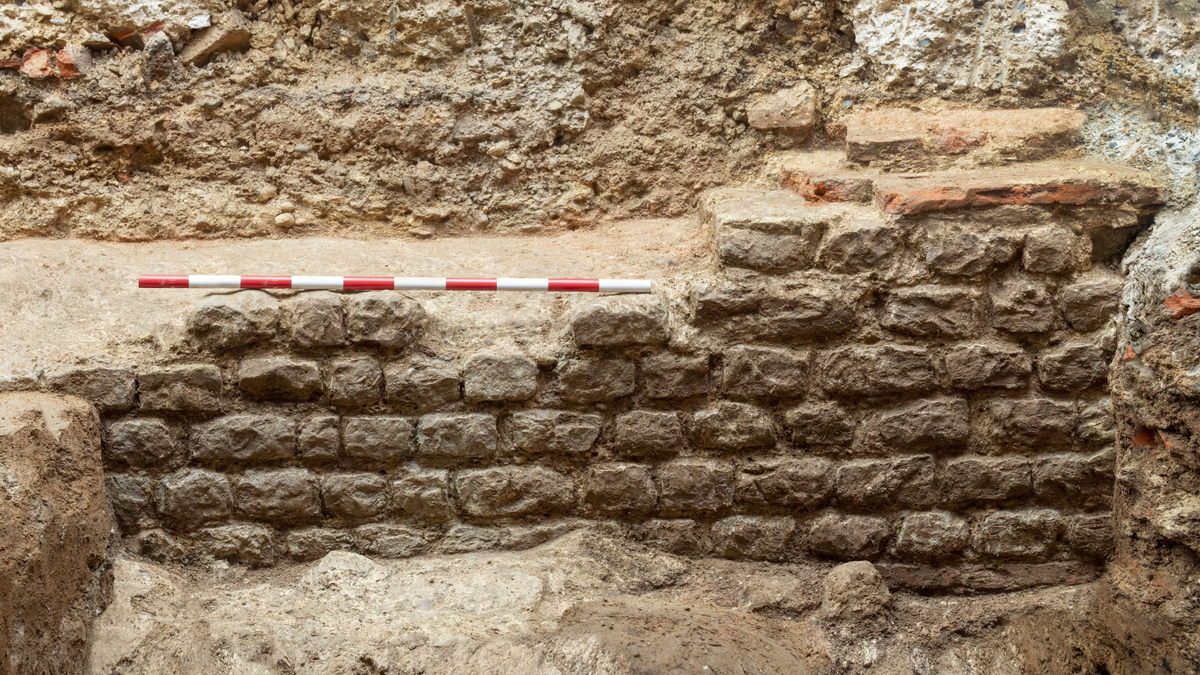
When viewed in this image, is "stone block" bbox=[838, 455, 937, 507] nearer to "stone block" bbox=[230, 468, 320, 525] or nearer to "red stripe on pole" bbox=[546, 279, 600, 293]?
"red stripe on pole" bbox=[546, 279, 600, 293]

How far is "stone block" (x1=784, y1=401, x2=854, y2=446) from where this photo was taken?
2908 mm

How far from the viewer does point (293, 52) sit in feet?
11.7

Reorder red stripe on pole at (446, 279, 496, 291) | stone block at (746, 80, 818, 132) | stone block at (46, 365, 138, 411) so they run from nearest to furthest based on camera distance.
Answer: stone block at (46, 365, 138, 411) < red stripe on pole at (446, 279, 496, 291) < stone block at (746, 80, 818, 132)

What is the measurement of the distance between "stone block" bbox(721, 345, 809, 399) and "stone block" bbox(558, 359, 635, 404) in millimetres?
305

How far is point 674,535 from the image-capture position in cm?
298

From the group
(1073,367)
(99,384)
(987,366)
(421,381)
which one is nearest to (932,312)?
(987,366)

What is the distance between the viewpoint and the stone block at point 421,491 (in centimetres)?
292

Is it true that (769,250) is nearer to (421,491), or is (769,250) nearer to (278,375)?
(421,491)

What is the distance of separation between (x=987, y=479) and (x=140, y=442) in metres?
2.61

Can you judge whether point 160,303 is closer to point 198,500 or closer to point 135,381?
point 135,381

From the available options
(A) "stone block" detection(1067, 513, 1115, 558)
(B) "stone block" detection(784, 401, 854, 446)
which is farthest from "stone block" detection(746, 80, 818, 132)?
(A) "stone block" detection(1067, 513, 1115, 558)

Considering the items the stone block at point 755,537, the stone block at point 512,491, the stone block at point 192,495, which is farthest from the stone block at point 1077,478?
the stone block at point 192,495

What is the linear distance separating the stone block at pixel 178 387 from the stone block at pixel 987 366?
225cm

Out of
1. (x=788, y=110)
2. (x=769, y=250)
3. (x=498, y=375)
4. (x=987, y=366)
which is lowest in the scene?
(x=498, y=375)
